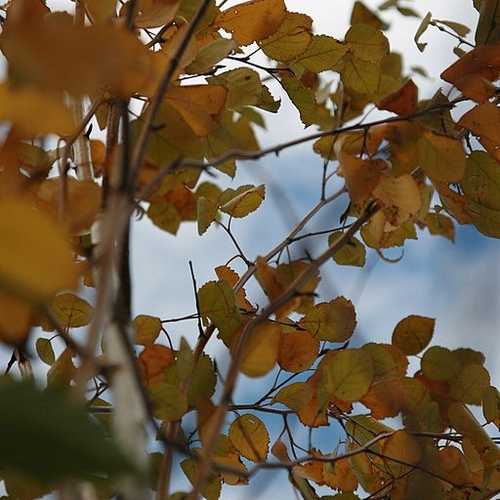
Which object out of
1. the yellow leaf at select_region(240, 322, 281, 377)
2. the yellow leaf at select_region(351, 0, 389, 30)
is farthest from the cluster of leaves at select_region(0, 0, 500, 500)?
the yellow leaf at select_region(351, 0, 389, 30)

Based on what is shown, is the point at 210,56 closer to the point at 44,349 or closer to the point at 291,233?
the point at 291,233

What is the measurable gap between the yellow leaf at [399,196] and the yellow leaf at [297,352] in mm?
176

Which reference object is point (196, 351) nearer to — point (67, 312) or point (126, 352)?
point (67, 312)

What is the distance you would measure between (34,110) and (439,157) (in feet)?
1.37

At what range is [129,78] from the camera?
288mm

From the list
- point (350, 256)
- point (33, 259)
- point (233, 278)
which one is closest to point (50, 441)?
point (33, 259)

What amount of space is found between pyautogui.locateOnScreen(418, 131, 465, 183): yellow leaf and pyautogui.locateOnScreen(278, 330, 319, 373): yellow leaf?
17cm

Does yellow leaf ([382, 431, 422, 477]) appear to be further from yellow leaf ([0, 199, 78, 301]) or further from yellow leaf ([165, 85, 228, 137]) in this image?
yellow leaf ([0, 199, 78, 301])

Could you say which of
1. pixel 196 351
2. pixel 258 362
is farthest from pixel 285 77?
pixel 258 362

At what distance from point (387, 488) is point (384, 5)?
0.60 metres

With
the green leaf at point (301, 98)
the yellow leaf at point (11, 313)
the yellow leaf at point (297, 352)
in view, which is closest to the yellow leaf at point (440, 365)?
the yellow leaf at point (297, 352)

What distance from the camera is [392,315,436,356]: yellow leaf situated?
0.76 m

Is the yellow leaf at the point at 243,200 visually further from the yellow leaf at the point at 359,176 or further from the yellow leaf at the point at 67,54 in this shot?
the yellow leaf at the point at 67,54

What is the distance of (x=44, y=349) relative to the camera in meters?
0.78
